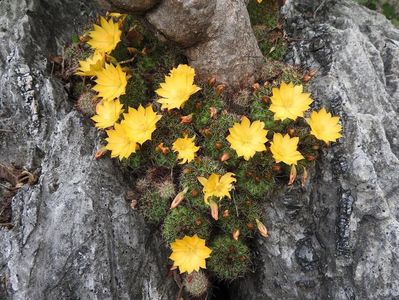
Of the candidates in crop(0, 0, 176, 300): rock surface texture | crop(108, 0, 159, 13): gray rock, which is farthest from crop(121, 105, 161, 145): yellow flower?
crop(108, 0, 159, 13): gray rock

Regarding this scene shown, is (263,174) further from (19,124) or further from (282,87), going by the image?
(19,124)

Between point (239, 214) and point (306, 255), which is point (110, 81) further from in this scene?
point (306, 255)

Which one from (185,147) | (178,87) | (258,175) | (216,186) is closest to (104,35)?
(178,87)

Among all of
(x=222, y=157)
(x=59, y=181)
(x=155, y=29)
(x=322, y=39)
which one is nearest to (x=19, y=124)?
(x=59, y=181)

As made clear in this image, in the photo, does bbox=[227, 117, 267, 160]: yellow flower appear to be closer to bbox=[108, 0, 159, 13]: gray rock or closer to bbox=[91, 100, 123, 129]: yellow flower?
bbox=[91, 100, 123, 129]: yellow flower

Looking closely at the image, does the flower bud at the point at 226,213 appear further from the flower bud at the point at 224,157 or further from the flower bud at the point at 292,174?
the flower bud at the point at 292,174
